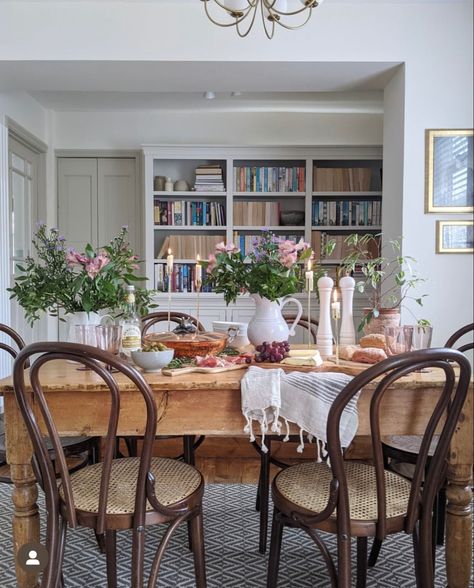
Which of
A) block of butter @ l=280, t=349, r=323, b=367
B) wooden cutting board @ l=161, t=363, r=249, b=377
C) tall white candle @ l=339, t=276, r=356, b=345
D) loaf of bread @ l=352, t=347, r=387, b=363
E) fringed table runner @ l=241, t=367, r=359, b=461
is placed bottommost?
fringed table runner @ l=241, t=367, r=359, b=461

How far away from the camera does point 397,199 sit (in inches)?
126

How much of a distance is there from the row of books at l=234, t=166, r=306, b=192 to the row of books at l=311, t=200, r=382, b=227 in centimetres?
25

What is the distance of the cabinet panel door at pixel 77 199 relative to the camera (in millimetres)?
4723

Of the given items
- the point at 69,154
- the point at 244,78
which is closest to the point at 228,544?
the point at 244,78

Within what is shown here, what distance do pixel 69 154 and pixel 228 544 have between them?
381 cm

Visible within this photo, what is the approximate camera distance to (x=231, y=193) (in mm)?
4480

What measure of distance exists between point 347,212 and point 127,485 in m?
3.63

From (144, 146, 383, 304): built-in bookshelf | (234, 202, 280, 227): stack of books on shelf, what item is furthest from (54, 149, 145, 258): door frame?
(234, 202, 280, 227): stack of books on shelf

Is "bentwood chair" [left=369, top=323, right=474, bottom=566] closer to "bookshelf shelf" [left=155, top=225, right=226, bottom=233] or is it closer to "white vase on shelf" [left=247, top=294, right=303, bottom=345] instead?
"white vase on shelf" [left=247, top=294, right=303, bottom=345]

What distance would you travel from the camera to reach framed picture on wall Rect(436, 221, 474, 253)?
308 cm

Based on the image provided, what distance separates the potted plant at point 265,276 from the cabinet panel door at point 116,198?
305cm

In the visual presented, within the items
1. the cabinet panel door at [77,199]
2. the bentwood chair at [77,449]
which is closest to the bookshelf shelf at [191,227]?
the cabinet panel door at [77,199]

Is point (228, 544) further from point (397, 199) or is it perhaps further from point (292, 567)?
point (397, 199)

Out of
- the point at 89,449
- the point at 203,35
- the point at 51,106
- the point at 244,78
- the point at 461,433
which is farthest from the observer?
the point at 51,106
